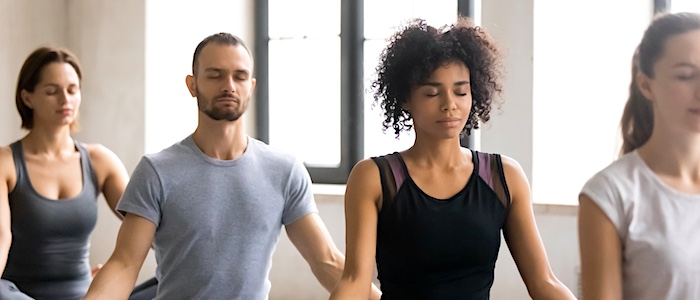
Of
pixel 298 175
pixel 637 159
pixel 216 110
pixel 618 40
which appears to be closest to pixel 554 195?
pixel 618 40

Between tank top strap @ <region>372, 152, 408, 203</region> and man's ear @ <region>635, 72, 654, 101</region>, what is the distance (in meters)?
0.52

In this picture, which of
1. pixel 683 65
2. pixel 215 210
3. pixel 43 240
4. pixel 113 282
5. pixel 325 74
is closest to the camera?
pixel 683 65

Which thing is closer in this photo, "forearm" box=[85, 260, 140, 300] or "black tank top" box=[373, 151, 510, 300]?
"black tank top" box=[373, 151, 510, 300]

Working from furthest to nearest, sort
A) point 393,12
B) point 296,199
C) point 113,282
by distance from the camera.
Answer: point 393,12 < point 296,199 < point 113,282

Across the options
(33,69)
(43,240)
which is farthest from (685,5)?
(43,240)

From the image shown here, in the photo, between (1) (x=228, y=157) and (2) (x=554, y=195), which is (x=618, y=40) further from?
(1) (x=228, y=157)

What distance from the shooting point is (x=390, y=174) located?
1.90 metres

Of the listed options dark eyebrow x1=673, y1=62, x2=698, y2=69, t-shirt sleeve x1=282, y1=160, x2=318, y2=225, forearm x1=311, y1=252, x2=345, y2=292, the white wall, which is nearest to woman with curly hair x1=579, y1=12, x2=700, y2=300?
dark eyebrow x1=673, y1=62, x2=698, y2=69

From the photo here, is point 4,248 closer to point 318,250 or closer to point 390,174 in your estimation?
point 318,250

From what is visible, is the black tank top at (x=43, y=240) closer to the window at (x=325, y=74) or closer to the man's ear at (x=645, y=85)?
the window at (x=325, y=74)

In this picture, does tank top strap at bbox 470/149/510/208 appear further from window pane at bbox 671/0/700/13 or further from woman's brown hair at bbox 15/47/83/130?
window pane at bbox 671/0/700/13

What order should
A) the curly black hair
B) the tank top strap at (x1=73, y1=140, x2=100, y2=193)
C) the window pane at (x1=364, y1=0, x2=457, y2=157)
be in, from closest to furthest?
the curly black hair → the tank top strap at (x1=73, y1=140, x2=100, y2=193) → the window pane at (x1=364, y1=0, x2=457, y2=157)

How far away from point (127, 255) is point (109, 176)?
2.98ft

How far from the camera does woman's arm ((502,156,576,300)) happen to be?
187 centimetres
